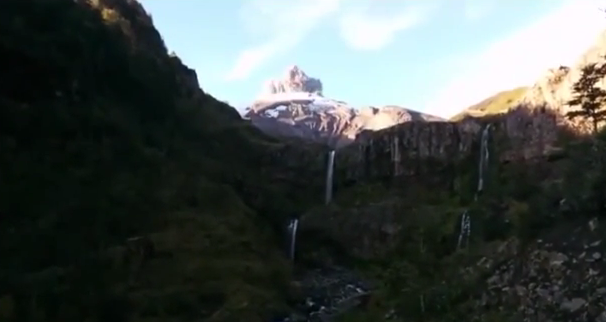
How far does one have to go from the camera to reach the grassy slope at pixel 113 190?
2445 cm

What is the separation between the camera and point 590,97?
3822 centimetres

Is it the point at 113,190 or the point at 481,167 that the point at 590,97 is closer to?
the point at 481,167

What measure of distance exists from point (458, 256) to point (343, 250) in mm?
10514

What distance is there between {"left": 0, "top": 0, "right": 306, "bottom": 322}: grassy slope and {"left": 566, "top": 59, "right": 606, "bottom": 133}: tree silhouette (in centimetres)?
1793

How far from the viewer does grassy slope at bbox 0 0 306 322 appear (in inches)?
963

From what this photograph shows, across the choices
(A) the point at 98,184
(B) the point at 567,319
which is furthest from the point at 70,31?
(B) the point at 567,319

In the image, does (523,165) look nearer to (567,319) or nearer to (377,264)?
(377,264)

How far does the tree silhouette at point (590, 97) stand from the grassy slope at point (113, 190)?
706 inches

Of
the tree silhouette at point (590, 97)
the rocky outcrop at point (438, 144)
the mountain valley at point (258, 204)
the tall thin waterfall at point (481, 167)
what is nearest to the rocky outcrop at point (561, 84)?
the mountain valley at point (258, 204)

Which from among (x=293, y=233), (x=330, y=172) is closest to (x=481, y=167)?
(x=330, y=172)

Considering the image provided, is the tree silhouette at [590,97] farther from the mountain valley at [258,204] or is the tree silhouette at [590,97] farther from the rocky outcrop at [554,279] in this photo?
the rocky outcrop at [554,279]

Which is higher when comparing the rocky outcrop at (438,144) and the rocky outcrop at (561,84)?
the rocky outcrop at (561,84)

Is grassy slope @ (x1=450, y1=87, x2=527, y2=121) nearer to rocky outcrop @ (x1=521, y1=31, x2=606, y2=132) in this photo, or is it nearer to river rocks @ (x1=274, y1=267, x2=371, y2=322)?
rocky outcrop @ (x1=521, y1=31, x2=606, y2=132)

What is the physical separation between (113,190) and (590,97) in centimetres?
2480
